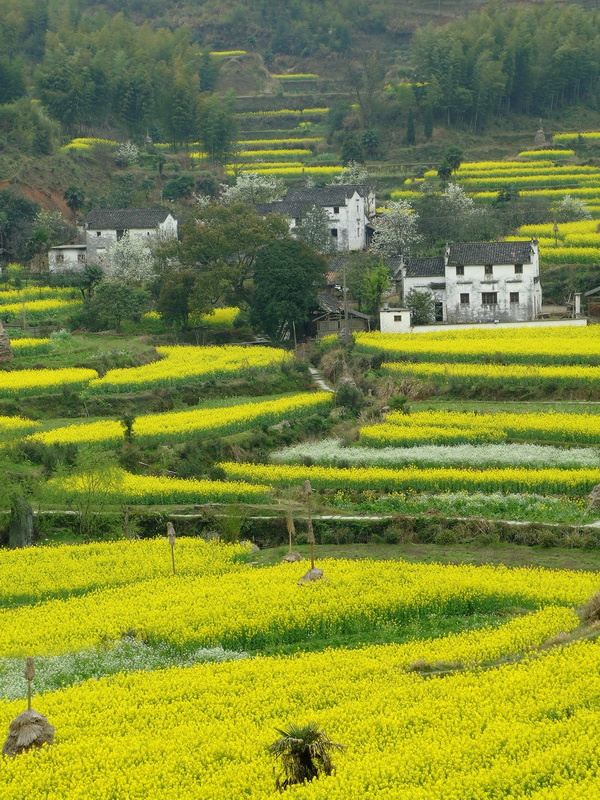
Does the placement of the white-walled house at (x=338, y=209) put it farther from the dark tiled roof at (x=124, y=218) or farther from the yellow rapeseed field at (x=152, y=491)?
the yellow rapeseed field at (x=152, y=491)

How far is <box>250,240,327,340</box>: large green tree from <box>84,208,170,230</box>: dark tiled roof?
44.9 feet

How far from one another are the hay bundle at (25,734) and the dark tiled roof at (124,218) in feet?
184

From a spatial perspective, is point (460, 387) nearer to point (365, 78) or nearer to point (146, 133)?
point (146, 133)

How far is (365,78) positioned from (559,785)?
9877 centimetres

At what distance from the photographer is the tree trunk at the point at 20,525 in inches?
1495

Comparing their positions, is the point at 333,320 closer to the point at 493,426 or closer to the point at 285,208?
the point at 285,208

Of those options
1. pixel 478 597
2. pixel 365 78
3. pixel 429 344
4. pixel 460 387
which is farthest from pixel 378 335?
pixel 365 78

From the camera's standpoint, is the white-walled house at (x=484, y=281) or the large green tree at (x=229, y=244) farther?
the white-walled house at (x=484, y=281)

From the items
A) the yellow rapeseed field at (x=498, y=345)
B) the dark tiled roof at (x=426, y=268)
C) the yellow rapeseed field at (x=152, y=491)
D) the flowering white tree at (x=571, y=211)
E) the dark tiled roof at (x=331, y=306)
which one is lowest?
the yellow rapeseed field at (x=152, y=491)

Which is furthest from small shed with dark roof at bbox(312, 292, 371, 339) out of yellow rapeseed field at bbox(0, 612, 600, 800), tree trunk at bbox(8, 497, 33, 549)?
yellow rapeseed field at bbox(0, 612, 600, 800)

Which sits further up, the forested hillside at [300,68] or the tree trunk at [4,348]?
the forested hillside at [300,68]

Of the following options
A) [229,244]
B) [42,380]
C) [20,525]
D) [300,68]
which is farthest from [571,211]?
[300,68]

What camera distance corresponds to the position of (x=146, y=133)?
101 m

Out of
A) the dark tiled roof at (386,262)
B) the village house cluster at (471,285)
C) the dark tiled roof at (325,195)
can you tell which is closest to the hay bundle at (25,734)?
the village house cluster at (471,285)
